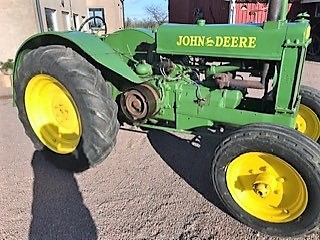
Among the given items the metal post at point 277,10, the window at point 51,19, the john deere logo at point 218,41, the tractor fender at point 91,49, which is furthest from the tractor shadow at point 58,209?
the window at point 51,19

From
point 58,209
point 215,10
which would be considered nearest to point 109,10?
point 215,10

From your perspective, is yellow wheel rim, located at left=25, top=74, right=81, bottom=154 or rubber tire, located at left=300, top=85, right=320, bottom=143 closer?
yellow wheel rim, located at left=25, top=74, right=81, bottom=154

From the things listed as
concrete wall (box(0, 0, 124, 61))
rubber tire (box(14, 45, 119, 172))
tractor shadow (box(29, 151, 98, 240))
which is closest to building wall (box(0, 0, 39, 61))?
concrete wall (box(0, 0, 124, 61))

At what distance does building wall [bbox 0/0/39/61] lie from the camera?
761 cm

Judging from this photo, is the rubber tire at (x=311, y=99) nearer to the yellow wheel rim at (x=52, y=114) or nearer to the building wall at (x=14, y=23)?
the yellow wheel rim at (x=52, y=114)

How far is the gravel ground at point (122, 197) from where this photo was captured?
7.45 feet

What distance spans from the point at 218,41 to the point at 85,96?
4.12ft

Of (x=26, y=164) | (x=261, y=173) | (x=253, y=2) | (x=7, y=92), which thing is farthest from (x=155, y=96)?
(x=253, y=2)

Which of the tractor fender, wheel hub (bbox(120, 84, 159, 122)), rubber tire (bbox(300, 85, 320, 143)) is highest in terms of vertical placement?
the tractor fender

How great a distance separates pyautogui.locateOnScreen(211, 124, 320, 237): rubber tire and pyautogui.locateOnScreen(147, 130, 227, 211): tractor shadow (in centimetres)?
32

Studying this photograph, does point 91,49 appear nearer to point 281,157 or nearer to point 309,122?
point 281,157

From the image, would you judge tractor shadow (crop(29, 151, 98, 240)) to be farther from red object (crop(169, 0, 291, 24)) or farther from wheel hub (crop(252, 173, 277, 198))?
red object (crop(169, 0, 291, 24))

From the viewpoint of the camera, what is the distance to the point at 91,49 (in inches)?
107

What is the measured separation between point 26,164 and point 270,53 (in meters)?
2.69
